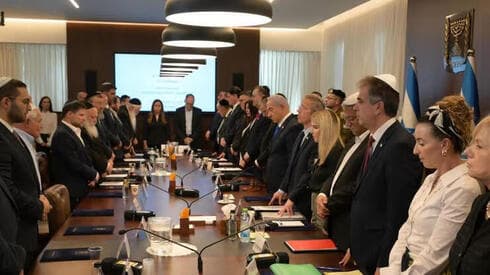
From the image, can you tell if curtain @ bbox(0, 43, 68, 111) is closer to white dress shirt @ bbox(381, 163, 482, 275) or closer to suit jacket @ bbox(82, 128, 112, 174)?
suit jacket @ bbox(82, 128, 112, 174)

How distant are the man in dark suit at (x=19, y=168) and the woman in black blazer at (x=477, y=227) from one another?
2339mm

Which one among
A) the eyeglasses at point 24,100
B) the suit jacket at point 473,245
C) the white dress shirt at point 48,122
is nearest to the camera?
Result: the suit jacket at point 473,245

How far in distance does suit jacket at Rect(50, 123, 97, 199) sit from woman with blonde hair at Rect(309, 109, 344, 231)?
2203 millimetres

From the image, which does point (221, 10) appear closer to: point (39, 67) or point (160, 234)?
point (160, 234)

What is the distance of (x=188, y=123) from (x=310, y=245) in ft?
25.4

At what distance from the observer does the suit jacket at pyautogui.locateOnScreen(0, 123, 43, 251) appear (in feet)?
9.46

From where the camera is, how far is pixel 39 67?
439 inches

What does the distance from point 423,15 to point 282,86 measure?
6.17 m

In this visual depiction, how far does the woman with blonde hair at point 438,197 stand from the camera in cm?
197

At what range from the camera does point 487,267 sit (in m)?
1.76

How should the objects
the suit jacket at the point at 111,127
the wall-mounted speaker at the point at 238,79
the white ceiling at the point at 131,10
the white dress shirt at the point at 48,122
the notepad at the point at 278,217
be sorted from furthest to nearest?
1. the wall-mounted speaker at the point at 238,79
2. the white dress shirt at the point at 48,122
3. the white ceiling at the point at 131,10
4. the suit jacket at the point at 111,127
5. the notepad at the point at 278,217

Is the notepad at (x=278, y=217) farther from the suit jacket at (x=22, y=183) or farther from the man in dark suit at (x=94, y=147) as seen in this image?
the man in dark suit at (x=94, y=147)

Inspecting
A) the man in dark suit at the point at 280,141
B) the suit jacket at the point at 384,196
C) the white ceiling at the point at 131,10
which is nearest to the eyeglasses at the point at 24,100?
the suit jacket at the point at 384,196

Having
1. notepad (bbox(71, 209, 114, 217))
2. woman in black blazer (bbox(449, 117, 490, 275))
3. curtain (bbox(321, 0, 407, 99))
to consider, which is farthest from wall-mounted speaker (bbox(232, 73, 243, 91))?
woman in black blazer (bbox(449, 117, 490, 275))
